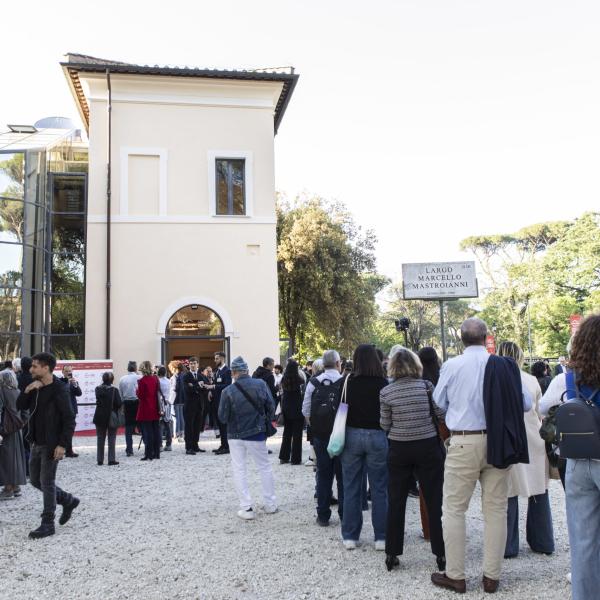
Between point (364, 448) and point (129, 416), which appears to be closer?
point (364, 448)

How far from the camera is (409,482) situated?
521 centimetres

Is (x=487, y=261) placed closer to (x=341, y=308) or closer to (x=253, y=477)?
(x=341, y=308)

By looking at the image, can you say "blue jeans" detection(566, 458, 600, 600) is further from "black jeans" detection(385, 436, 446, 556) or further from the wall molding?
the wall molding

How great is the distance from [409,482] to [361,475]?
0.74m

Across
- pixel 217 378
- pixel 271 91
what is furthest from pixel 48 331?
pixel 271 91

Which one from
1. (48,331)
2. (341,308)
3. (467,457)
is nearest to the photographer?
(467,457)

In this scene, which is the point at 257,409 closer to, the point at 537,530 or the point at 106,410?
the point at 537,530

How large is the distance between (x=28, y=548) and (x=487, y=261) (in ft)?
181

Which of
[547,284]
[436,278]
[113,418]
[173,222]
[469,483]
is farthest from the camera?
[547,284]

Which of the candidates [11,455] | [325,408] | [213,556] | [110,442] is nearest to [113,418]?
[110,442]

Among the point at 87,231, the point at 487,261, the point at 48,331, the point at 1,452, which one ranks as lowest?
the point at 1,452

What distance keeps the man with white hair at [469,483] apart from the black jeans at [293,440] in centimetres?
615

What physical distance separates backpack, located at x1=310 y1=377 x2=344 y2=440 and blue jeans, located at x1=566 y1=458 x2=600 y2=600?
319 cm

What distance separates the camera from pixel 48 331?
699 inches
